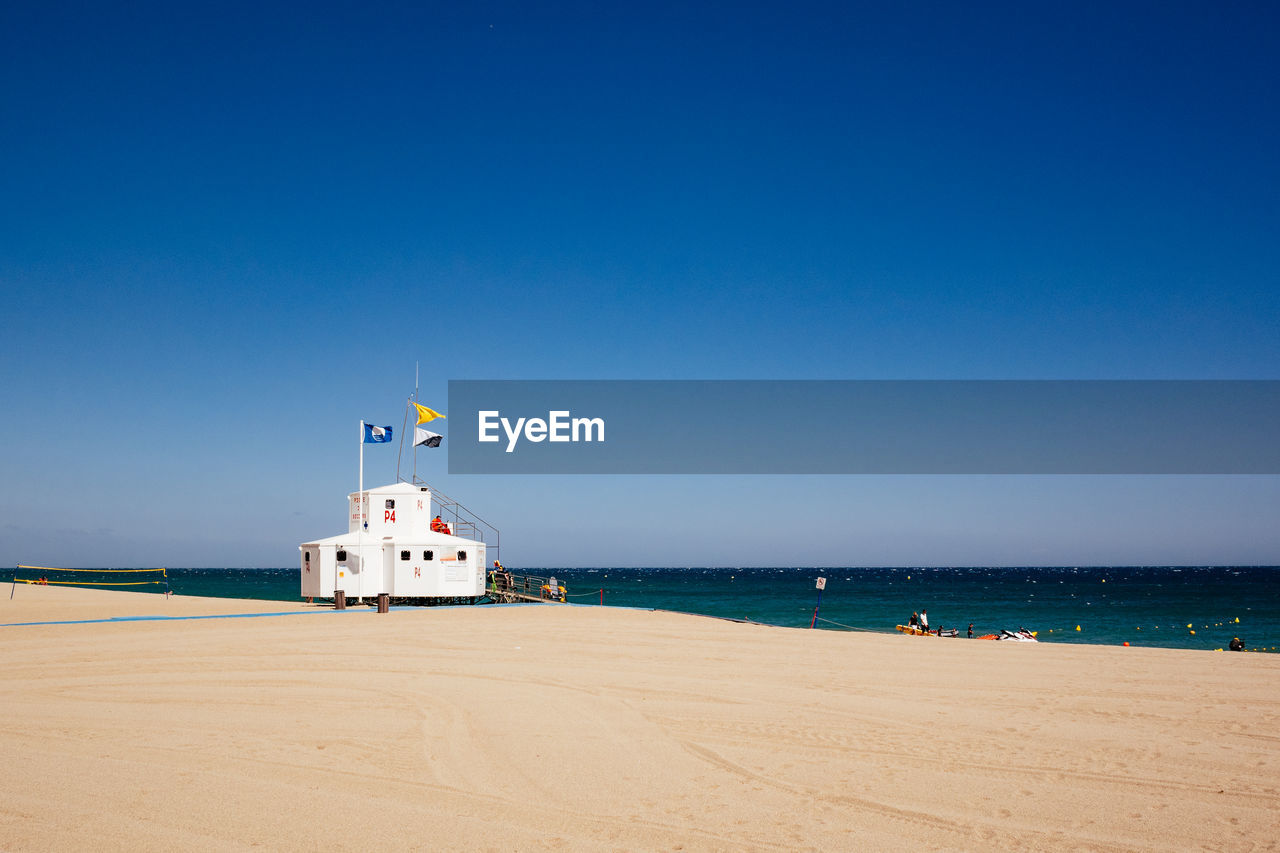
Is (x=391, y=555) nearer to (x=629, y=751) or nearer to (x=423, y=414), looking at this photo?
(x=423, y=414)

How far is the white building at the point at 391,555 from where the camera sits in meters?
35.7

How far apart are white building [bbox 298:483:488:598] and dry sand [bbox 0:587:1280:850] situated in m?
18.7

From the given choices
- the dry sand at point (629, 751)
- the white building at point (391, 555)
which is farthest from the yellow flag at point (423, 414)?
the dry sand at point (629, 751)

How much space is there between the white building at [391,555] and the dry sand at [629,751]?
18684 millimetres

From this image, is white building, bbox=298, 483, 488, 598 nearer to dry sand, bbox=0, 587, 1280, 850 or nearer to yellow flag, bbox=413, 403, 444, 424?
yellow flag, bbox=413, 403, 444, 424

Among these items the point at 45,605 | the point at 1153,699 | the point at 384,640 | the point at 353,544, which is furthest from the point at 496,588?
the point at 1153,699

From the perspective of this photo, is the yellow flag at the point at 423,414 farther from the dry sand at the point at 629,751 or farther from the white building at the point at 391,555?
the dry sand at the point at 629,751

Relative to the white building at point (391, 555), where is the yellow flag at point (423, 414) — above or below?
above

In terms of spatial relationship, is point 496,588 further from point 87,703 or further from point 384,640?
point 87,703

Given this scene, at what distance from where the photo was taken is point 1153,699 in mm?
12234

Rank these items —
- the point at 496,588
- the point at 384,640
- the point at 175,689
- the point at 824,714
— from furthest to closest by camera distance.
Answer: the point at 496,588, the point at 384,640, the point at 175,689, the point at 824,714

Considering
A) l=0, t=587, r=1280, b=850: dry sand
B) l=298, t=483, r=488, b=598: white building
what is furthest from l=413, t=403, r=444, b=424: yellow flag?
l=0, t=587, r=1280, b=850: dry sand

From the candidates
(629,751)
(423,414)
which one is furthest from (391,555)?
(629,751)

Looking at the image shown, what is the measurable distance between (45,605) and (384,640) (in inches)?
822
